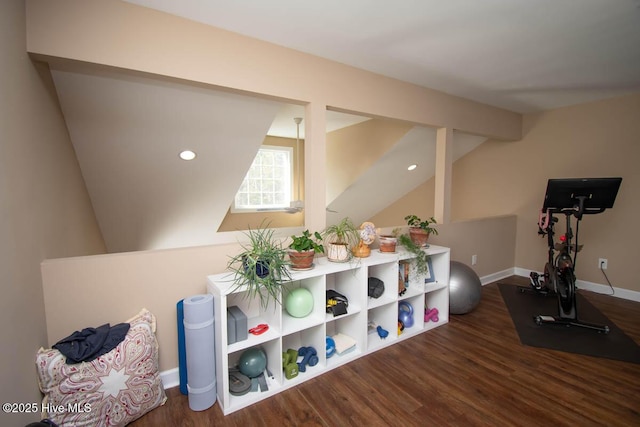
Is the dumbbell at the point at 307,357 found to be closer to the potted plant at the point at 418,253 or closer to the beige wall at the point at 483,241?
the potted plant at the point at 418,253

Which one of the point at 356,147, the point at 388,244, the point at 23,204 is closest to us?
the point at 23,204

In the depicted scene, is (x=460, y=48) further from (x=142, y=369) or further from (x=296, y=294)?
(x=142, y=369)

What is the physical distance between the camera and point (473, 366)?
7.16ft

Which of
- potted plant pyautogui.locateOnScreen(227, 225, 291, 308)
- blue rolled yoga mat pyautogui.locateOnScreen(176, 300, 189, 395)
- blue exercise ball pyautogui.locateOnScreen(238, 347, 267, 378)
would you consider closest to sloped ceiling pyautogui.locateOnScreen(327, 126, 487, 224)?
potted plant pyautogui.locateOnScreen(227, 225, 291, 308)

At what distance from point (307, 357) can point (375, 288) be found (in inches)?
30.1

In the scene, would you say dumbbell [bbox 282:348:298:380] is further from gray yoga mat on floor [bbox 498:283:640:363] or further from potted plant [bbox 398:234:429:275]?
gray yoga mat on floor [bbox 498:283:640:363]

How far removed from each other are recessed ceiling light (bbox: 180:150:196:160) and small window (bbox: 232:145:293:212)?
2.10 m

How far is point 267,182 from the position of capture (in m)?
5.27

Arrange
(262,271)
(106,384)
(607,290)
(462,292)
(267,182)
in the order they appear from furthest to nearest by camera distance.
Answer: (267,182) → (607,290) → (462,292) → (262,271) → (106,384)

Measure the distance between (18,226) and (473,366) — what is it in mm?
2807

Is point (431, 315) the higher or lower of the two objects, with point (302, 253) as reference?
lower

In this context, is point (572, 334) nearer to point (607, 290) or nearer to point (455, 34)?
point (607, 290)

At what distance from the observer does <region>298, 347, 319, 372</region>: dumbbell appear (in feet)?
6.87

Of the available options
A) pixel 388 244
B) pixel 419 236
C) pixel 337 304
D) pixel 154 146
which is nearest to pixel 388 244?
pixel 388 244
